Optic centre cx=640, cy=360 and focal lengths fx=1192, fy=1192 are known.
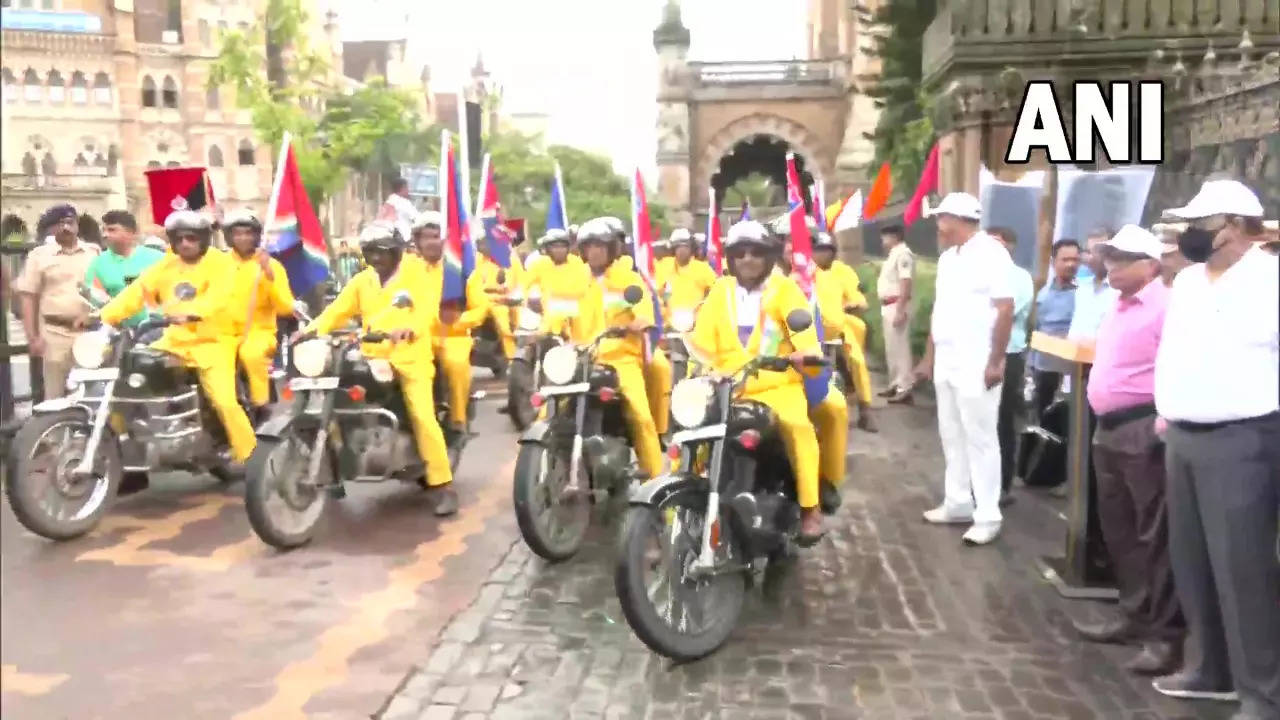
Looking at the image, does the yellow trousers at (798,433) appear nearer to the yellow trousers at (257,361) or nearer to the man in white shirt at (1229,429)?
the man in white shirt at (1229,429)

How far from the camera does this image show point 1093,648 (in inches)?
199

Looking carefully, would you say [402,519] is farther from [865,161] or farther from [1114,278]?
[865,161]

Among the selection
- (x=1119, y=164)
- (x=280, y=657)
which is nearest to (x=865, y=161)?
(x=1119, y=164)

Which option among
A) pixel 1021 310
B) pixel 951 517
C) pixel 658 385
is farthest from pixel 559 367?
pixel 1021 310

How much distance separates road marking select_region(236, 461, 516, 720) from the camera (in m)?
4.45

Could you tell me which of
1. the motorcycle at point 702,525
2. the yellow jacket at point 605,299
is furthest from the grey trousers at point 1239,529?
the yellow jacket at point 605,299

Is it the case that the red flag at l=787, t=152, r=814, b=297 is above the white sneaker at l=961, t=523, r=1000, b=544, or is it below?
above

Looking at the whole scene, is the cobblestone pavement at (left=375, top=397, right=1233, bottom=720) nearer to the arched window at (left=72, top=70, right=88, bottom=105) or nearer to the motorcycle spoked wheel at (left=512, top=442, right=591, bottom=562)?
the motorcycle spoked wheel at (left=512, top=442, right=591, bottom=562)

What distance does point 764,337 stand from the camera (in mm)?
5500

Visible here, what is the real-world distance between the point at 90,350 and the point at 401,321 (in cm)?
182

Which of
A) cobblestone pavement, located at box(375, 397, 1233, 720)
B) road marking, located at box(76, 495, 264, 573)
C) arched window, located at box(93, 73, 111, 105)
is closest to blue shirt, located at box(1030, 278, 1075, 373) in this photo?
cobblestone pavement, located at box(375, 397, 1233, 720)

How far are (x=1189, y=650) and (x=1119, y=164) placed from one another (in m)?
4.30

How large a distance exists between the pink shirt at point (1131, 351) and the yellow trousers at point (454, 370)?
449cm

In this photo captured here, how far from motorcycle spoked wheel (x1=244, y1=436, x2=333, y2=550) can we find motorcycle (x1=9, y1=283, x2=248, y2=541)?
966 millimetres
